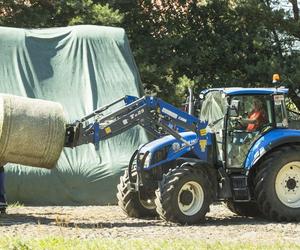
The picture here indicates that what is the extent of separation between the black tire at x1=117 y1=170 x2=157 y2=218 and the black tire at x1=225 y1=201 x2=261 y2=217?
4.84 ft

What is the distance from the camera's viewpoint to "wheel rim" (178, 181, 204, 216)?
11.4 meters

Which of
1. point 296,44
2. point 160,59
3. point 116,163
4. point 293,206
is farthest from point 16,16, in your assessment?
point 293,206

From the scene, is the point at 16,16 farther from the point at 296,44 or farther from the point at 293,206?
the point at 293,206

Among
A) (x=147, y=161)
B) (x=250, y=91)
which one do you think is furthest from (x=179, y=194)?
(x=250, y=91)

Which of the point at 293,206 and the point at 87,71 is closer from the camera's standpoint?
the point at 293,206

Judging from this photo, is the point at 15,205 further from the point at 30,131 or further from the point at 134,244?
the point at 134,244

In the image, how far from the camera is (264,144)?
11977 mm

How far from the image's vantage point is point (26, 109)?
10.7 meters

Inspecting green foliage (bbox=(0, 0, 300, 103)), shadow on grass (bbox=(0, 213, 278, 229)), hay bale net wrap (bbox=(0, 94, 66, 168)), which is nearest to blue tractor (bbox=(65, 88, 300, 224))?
shadow on grass (bbox=(0, 213, 278, 229))

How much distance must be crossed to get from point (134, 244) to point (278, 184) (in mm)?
4310

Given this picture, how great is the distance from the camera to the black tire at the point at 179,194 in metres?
11.2

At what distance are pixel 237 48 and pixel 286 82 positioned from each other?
2.19 m

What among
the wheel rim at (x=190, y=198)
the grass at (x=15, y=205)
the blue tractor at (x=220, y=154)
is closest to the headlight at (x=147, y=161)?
the blue tractor at (x=220, y=154)

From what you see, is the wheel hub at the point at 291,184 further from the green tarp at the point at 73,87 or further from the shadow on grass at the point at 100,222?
the green tarp at the point at 73,87
